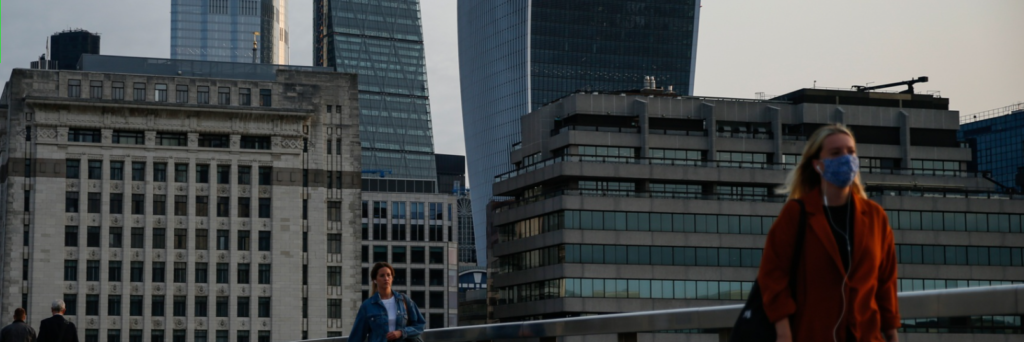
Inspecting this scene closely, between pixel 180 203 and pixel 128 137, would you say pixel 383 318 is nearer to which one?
pixel 180 203

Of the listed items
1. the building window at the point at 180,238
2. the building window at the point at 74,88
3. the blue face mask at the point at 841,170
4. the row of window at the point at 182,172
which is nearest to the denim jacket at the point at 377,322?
the blue face mask at the point at 841,170

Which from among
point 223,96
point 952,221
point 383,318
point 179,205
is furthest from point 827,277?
point 952,221

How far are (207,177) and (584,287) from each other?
1178 inches

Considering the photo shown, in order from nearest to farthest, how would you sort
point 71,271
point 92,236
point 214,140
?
point 71,271
point 92,236
point 214,140

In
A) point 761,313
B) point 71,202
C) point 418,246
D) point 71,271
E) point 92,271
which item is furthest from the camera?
point 418,246

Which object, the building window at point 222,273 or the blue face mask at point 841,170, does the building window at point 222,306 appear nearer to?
the building window at point 222,273

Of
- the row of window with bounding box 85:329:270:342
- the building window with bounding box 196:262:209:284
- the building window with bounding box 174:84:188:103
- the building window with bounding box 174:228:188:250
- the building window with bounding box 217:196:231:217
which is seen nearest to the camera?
the row of window with bounding box 85:329:270:342

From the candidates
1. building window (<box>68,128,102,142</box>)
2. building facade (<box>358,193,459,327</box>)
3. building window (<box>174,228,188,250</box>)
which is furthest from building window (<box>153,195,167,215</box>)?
building facade (<box>358,193,459,327</box>)

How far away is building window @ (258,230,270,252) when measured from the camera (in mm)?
111619

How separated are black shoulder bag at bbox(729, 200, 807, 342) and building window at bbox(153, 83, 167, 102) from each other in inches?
4220

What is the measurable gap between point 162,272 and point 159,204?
16.9 feet

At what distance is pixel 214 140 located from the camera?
11281 centimetres

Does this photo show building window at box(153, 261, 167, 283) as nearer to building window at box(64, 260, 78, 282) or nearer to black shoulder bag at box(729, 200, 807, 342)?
building window at box(64, 260, 78, 282)

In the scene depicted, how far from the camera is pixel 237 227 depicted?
111 m
